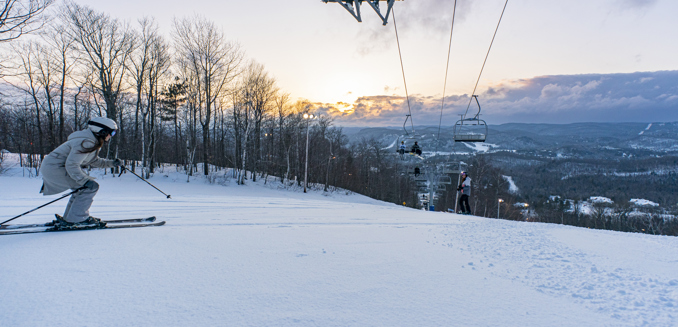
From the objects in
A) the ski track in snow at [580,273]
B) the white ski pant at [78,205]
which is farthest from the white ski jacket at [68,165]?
the ski track in snow at [580,273]

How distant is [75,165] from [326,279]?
4390 mm

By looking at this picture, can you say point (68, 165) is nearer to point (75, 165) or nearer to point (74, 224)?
point (75, 165)

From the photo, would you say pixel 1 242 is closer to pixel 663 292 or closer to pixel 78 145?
pixel 78 145

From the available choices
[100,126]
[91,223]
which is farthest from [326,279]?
[91,223]

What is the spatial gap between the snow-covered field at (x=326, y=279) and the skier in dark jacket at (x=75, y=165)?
679 mm

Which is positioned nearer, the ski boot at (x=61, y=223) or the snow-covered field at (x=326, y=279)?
the snow-covered field at (x=326, y=279)

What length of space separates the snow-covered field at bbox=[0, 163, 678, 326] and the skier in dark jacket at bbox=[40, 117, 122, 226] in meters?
0.68

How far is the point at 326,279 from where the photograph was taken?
10.3 ft

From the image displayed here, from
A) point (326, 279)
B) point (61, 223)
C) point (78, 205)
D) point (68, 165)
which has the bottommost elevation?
point (326, 279)

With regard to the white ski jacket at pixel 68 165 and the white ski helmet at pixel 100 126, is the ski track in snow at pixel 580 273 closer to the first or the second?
the white ski helmet at pixel 100 126

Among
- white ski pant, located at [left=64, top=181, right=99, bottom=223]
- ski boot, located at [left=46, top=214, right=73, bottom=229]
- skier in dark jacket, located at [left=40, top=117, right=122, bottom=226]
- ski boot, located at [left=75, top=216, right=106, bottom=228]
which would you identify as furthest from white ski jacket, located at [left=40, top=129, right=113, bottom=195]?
ski boot, located at [left=75, top=216, right=106, bottom=228]

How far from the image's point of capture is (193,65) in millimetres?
25250

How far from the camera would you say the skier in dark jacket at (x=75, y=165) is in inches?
181

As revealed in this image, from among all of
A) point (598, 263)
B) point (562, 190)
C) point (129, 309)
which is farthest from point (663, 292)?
point (562, 190)
